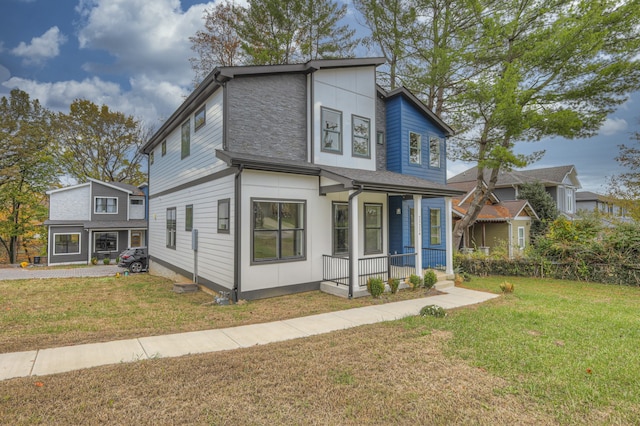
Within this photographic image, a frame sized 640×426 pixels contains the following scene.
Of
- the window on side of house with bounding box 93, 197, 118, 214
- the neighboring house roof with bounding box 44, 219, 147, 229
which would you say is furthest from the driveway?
the window on side of house with bounding box 93, 197, 118, 214

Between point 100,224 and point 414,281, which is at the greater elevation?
point 100,224

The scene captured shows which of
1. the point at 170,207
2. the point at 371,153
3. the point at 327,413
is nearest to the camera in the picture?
the point at 327,413

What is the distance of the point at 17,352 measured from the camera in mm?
4742

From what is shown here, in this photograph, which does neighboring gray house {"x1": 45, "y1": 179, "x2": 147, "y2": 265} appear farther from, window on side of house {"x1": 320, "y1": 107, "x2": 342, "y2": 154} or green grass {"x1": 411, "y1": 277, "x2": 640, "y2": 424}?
green grass {"x1": 411, "y1": 277, "x2": 640, "y2": 424}

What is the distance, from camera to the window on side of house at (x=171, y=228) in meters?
12.7

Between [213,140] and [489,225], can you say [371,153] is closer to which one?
[213,140]

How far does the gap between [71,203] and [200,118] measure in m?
20.9

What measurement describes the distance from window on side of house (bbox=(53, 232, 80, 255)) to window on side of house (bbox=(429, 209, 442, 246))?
84.0 ft

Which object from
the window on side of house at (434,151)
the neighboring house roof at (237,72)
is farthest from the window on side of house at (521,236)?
the neighboring house roof at (237,72)

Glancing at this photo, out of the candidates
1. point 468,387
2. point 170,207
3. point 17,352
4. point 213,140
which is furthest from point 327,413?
point 170,207

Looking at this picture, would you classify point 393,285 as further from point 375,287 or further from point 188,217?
point 188,217

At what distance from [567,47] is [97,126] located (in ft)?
113

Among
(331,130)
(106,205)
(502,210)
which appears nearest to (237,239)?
(331,130)

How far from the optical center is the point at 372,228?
436 inches
